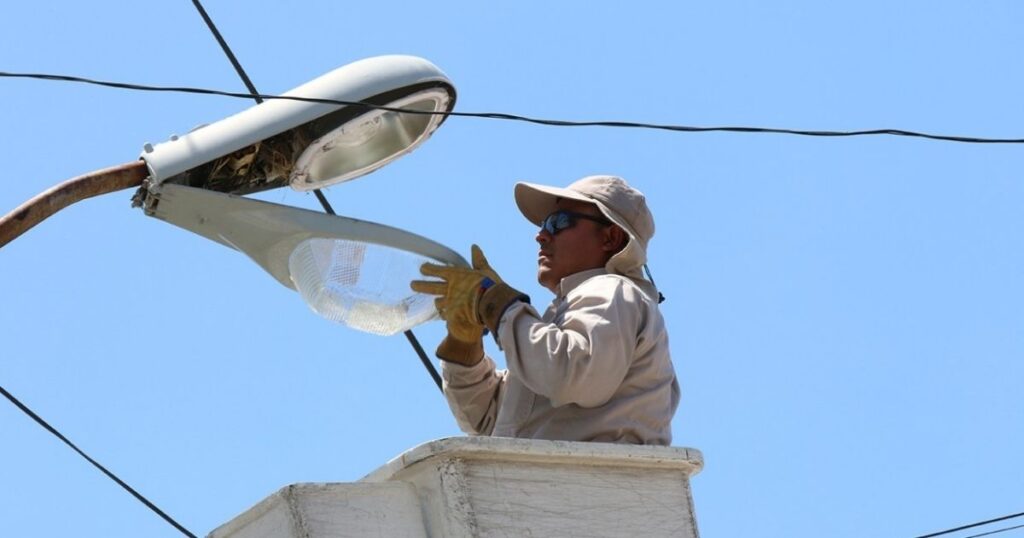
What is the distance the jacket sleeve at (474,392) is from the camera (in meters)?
5.95

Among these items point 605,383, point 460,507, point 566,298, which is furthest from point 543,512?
point 566,298

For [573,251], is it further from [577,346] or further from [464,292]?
[577,346]

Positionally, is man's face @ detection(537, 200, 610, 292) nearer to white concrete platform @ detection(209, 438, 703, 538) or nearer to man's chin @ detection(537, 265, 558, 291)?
man's chin @ detection(537, 265, 558, 291)

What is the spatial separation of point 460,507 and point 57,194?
165 centimetres

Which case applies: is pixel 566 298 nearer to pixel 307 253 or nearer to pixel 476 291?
pixel 476 291

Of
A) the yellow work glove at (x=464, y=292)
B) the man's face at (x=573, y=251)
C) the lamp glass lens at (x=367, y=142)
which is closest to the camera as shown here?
the yellow work glove at (x=464, y=292)

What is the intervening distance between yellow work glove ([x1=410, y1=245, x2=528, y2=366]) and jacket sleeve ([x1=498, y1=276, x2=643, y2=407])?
17 cm

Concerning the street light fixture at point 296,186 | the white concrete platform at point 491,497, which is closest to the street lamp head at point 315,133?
the street light fixture at point 296,186

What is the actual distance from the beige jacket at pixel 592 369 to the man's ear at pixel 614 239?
0.25m

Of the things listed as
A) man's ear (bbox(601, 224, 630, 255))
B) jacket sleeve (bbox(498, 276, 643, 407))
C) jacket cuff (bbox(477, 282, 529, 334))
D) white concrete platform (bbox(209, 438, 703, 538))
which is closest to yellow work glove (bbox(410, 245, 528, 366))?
jacket cuff (bbox(477, 282, 529, 334))

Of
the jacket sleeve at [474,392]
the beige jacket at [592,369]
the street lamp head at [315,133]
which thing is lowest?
the beige jacket at [592,369]

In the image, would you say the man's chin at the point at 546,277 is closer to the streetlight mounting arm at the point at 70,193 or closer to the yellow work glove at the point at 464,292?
the yellow work glove at the point at 464,292

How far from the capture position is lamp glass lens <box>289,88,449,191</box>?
571 centimetres

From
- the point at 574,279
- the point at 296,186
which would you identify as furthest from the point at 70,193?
the point at 574,279
